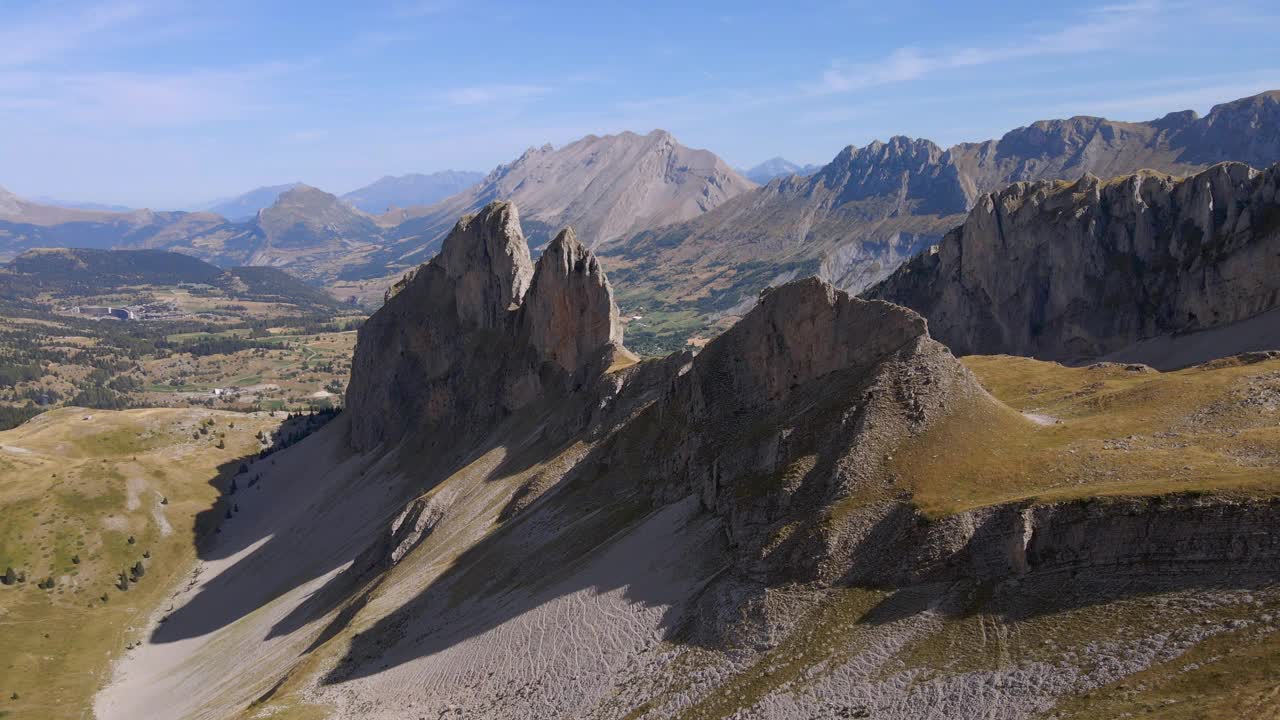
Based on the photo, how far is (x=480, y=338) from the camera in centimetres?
16175

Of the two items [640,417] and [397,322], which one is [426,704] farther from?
[397,322]

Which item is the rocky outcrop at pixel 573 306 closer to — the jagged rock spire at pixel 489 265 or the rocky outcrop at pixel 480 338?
the rocky outcrop at pixel 480 338

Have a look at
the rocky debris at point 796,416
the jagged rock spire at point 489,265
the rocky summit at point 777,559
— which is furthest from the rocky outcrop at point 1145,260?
the rocky debris at point 796,416

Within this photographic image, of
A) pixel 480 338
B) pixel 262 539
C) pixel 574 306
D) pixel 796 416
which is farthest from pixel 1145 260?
pixel 262 539

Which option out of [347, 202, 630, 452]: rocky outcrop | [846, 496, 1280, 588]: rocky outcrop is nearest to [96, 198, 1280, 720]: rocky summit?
[846, 496, 1280, 588]: rocky outcrop

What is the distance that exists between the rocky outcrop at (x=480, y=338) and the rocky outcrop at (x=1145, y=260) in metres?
113

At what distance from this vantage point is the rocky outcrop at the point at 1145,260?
16012 cm

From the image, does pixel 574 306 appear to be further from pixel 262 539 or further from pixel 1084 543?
pixel 1084 543

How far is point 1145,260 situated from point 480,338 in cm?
13805

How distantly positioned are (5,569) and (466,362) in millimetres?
85570

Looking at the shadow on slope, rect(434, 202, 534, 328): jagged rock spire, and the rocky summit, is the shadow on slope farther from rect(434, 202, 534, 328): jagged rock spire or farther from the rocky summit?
rect(434, 202, 534, 328): jagged rock spire

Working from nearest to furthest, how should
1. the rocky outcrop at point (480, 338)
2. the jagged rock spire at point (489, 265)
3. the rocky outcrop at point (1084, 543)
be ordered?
the rocky outcrop at point (1084, 543)
the rocky outcrop at point (480, 338)
the jagged rock spire at point (489, 265)

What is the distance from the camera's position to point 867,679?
47.6 m

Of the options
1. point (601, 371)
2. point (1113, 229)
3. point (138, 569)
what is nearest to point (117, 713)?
point (138, 569)
